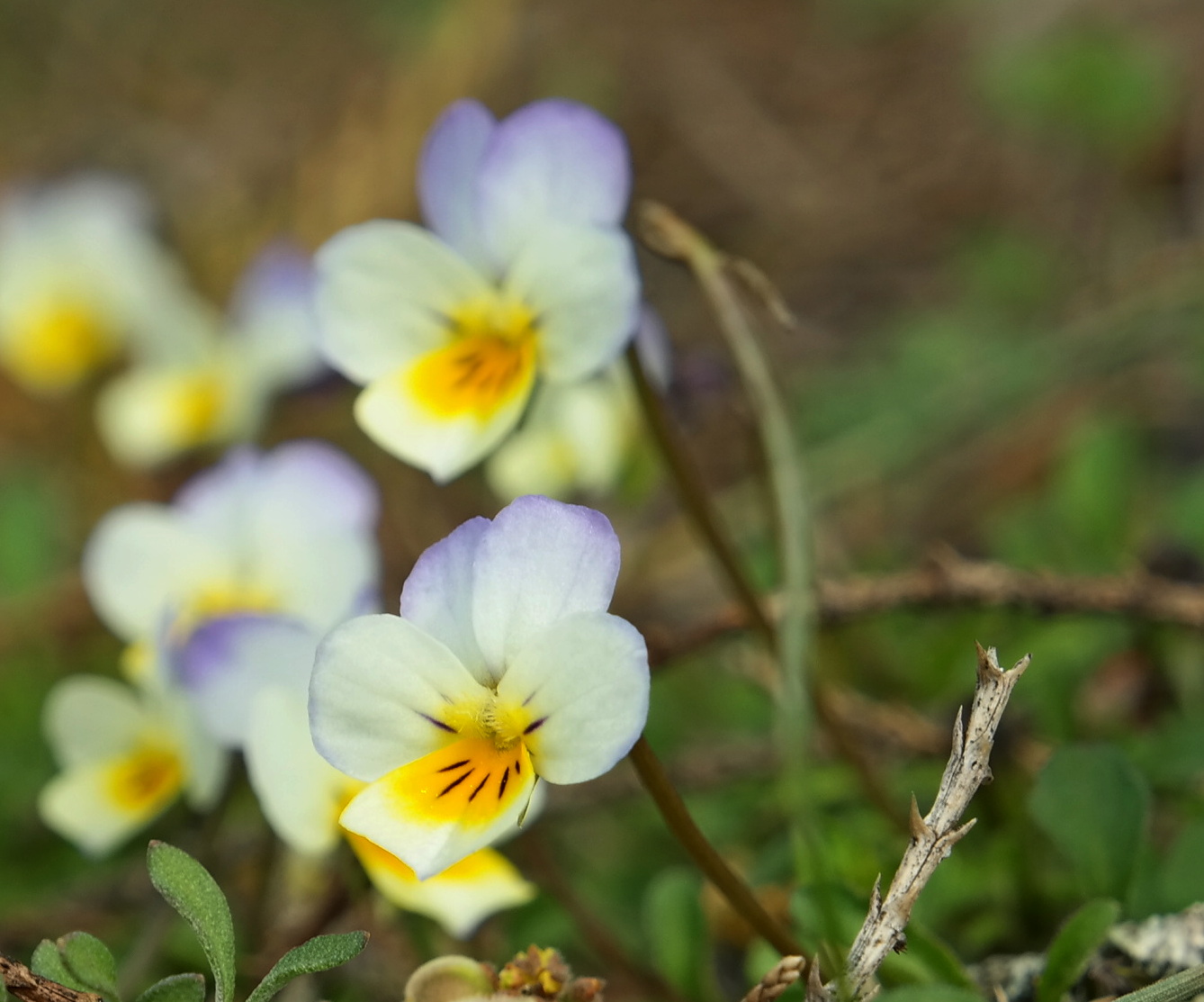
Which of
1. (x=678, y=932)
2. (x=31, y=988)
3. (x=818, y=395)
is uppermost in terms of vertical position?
(x=31, y=988)

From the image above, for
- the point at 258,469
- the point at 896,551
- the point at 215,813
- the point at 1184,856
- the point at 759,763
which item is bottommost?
the point at 896,551

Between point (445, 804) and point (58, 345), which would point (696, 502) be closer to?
point (445, 804)

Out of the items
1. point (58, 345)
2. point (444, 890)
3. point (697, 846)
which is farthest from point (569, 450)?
point (58, 345)

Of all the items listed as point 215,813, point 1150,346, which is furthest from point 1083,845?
point 1150,346

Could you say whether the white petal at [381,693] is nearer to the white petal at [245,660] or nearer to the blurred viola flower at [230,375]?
the white petal at [245,660]

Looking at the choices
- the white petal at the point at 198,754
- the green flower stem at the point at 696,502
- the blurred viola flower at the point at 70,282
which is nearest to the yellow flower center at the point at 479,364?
the green flower stem at the point at 696,502

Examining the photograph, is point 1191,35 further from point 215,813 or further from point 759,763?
point 215,813
